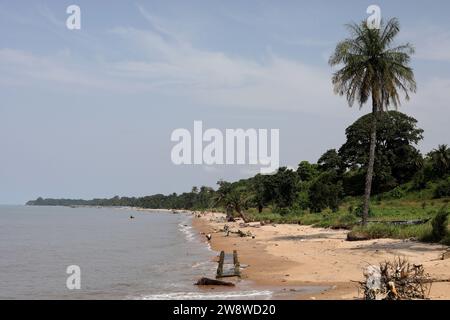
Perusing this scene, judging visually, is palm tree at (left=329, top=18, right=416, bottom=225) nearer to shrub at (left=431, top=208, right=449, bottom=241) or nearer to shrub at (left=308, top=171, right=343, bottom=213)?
shrub at (left=431, top=208, right=449, bottom=241)

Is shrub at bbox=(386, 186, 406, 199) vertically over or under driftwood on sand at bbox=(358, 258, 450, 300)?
over

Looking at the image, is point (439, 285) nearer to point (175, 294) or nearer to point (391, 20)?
point (175, 294)

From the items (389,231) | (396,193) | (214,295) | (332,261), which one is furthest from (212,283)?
(396,193)

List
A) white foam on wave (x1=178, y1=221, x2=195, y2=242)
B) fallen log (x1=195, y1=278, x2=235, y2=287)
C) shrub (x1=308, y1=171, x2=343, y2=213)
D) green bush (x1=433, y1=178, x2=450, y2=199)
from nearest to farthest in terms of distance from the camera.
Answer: fallen log (x1=195, y1=278, x2=235, y2=287)
white foam on wave (x1=178, y1=221, x2=195, y2=242)
green bush (x1=433, y1=178, x2=450, y2=199)
shrub (x1=308, y1=171, x2=343, y2=213)

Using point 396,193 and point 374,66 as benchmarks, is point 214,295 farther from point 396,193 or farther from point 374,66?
point 396,193

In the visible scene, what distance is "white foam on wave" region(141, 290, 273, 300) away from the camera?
16.1 metres

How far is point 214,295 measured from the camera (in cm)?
1677

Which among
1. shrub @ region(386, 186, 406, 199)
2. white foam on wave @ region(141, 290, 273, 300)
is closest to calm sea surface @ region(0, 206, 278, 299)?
white foam on wave @ region(141, 290, 273, 300)

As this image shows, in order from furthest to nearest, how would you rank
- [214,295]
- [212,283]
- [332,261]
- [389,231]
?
1. [389,231]
2. [332,261]
3. [212,283]
4. [214,295]

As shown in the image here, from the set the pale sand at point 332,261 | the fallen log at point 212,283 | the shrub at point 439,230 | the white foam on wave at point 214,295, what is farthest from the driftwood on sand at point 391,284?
the shrub at point 439,230

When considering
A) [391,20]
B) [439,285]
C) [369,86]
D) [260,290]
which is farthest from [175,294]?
[391,20]

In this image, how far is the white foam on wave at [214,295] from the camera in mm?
16145

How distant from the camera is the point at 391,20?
30469mm

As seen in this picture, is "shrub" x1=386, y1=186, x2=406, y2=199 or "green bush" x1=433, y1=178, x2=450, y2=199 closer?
"green bush" x1=433, y1=178, x2=450, y2=199
